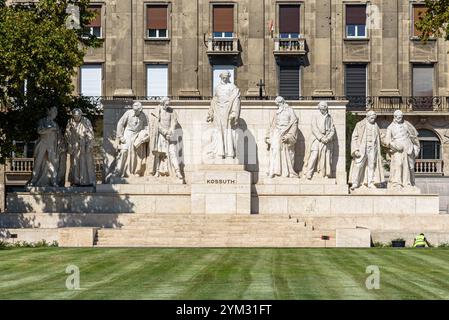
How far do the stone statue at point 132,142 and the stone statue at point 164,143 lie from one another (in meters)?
0.42

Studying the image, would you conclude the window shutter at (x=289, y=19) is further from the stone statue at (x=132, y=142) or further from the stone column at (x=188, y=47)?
the stone statue at (x=132, y=142)

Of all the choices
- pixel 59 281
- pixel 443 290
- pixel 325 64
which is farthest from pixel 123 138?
pixel 325 64

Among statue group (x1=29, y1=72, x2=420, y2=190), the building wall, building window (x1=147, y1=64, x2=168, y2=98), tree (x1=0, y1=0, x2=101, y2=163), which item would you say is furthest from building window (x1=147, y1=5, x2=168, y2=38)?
tree (x1=0, y1=0, x2=101, y2=163)

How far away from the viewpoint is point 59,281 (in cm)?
2892

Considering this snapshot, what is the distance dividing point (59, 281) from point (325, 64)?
5278cm

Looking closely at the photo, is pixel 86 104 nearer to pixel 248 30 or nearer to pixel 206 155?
pixel 206 155

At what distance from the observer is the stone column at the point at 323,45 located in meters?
79.9

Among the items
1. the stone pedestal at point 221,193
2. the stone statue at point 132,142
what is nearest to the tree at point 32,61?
the stone statue at point 132,142

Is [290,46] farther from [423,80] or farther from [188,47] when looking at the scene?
[423,80]

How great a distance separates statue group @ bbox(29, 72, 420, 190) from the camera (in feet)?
166

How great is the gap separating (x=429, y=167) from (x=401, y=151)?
96.3ft

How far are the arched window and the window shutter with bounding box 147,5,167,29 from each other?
17523mm

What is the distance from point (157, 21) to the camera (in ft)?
263

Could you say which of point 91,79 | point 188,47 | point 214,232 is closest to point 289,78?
point 188,47
